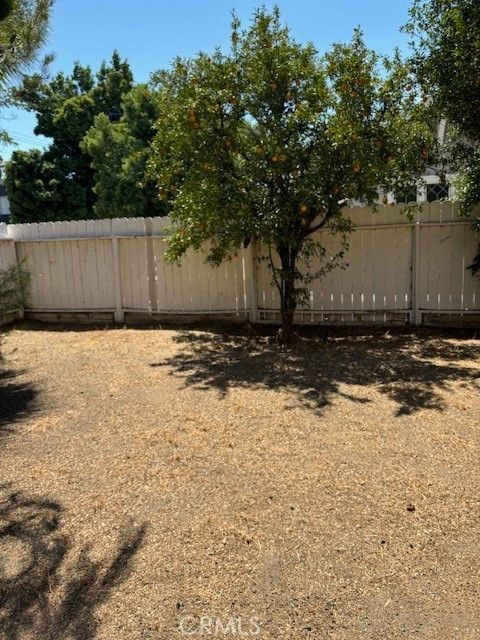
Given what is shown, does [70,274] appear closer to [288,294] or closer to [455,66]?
[288,294]

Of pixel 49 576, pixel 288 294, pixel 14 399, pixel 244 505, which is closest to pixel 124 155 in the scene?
pixel 288 294

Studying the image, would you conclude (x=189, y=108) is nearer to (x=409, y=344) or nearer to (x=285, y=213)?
(x=285, y=213)

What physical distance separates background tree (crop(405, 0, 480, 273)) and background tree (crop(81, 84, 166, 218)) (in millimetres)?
11831

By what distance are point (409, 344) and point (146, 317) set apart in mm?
4169

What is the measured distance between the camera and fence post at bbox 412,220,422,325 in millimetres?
7445

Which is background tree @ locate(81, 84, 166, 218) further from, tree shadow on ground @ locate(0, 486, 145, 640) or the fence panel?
tree shadow on ground @ locate(0, 486, 145, 640)

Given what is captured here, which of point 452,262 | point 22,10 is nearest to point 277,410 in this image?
point 452,262

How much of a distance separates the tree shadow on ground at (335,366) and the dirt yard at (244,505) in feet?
0.13

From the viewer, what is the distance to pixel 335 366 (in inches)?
238

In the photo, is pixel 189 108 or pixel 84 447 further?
pixel 189 108

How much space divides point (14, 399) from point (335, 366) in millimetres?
3480

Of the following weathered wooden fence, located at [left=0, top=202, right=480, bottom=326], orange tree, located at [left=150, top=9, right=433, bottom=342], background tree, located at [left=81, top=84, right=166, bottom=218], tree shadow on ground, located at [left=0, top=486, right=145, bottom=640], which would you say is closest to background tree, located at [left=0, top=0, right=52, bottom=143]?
orange tree, located at [left=150, top=9, right=433, bottom=342]

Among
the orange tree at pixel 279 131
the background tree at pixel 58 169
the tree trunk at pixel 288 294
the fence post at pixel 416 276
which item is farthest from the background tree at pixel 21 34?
the background tree at pixel 58 169

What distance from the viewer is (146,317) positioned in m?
8.62
